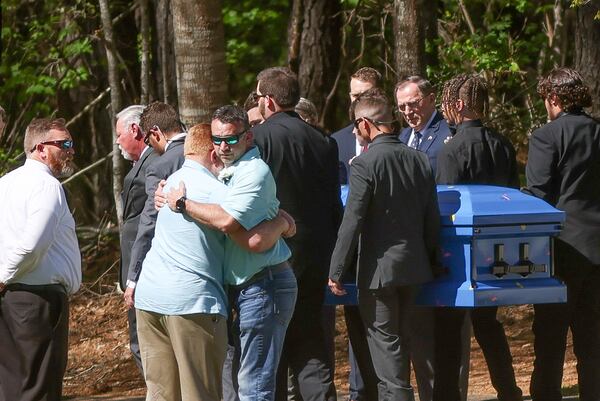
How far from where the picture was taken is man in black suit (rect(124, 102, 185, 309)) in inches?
276

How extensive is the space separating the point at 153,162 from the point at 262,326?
1386 millimetres

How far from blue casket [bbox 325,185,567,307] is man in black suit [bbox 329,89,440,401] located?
0.36 feet

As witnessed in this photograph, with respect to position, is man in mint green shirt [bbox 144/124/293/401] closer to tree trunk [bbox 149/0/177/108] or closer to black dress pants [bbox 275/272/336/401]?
black dress pants [bbox 275/272/336/401]

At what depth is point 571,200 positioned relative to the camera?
720 centimetres

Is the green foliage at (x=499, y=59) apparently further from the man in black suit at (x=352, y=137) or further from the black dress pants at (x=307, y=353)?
the black dress pants at (x=307, y=353)

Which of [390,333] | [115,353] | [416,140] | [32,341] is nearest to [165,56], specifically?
[115,353]

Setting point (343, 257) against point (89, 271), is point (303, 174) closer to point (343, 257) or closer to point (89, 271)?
point (343, 257)

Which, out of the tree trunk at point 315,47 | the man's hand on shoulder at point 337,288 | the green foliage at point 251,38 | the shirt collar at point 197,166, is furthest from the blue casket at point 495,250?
the green foliage at point 251,38

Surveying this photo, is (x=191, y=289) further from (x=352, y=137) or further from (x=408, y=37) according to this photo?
(x=408, y=37)

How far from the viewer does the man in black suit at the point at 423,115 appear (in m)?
7.74

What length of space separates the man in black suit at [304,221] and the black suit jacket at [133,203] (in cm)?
83

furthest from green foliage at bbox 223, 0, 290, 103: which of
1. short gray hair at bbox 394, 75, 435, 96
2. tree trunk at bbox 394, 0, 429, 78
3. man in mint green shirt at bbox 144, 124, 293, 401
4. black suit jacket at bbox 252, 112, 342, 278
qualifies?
man in mint green shirt at bbox 144, 124, 293, 401

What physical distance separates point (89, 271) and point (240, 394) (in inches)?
324

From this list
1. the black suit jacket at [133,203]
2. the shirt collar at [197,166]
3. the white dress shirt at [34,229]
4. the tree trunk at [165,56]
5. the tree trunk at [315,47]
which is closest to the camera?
the shirt collar at [197,166]
